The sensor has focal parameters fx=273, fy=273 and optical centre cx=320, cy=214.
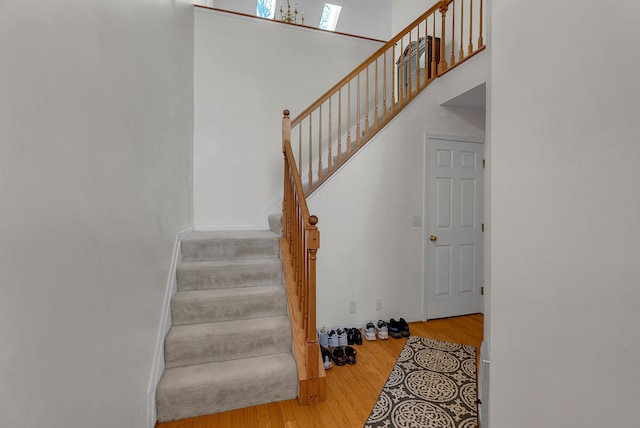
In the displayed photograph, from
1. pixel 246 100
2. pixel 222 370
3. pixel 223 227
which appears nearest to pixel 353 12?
pixel 246 100

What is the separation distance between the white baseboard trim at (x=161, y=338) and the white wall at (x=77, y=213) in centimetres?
6

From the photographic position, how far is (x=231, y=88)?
3.17m

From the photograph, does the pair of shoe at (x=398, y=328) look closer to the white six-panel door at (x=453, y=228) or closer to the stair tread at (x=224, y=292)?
the white six-panel door at (x=453, y=228)

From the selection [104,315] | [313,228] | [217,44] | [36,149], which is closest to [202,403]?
[104,315]

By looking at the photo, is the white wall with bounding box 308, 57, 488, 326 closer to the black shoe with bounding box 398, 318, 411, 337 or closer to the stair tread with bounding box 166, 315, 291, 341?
the black shoe with bounding box 398, 318, 411, 337

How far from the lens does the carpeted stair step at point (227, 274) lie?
83.0 inches

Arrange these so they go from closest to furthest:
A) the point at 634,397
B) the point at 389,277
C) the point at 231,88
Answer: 1. the point at 634,397
2. the point at 389,277
3. the point at 231,88

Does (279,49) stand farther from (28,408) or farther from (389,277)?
(28,408)

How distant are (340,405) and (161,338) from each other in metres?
1.21

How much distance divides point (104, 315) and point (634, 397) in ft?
5.16

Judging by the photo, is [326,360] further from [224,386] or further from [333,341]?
[224,386]

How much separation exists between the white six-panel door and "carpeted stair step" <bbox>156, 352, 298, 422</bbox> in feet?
6.36

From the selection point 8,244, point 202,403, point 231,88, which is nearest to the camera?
point 8,244

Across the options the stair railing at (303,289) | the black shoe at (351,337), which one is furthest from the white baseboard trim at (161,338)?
the black shoe at (351,337)
